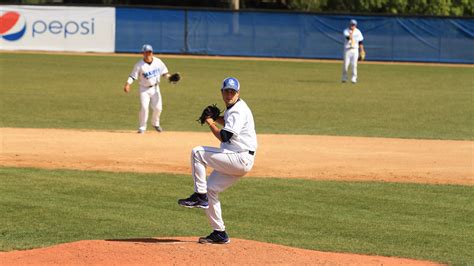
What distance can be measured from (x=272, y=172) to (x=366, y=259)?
6.87 m

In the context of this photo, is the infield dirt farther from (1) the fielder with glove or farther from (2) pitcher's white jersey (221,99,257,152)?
(2) pitcher's white jersey (221,99,257,152)

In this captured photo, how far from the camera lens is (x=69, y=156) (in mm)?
18641

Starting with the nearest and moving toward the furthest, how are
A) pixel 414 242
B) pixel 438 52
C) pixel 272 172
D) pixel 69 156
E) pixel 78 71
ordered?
pixel 414 242 < pixel 272 172 < pixel 69 156 < pixel 78 71 < pixel 438 52

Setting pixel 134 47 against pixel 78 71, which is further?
pixel 134 47

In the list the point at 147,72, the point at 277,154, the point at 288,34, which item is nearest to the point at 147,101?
the point at 147,72

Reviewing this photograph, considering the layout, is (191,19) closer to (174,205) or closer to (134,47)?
(134,47)

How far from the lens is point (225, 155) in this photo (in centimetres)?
1027

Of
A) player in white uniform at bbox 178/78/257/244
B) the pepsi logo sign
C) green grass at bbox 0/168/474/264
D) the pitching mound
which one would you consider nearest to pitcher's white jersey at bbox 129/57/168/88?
green grass at bbox 0/168/474/264

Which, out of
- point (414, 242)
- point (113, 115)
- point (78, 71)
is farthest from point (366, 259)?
point (78, 71)

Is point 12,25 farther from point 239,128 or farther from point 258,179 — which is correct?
point 239,128

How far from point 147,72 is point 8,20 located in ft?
91.2

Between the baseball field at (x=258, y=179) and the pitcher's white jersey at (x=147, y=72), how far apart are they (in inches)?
47.3

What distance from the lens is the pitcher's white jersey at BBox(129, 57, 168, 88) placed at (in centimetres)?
2181

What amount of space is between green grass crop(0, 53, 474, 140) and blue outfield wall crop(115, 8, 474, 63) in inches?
92.5
